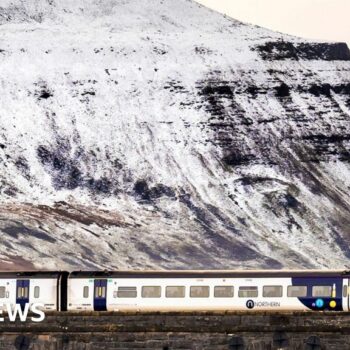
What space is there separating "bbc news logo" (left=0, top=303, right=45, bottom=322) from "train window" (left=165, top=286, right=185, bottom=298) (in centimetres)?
612

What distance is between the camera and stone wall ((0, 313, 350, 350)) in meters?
66.6

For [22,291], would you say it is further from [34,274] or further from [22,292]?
[34,274]

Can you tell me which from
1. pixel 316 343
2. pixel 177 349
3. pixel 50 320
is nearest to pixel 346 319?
pixel 316 343

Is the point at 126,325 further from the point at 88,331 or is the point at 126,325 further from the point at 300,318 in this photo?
the point at 300,318

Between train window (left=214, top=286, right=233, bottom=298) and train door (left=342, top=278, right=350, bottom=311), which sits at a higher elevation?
train door (left=342, top=278, right=350, bottom=311)

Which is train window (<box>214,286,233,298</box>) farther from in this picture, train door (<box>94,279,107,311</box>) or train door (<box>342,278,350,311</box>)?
train door (<box>342,278,350,311</box>)

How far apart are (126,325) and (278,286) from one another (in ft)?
34.5

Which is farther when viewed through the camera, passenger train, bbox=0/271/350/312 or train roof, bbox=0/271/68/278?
train roof, bbox=0/271/68/278

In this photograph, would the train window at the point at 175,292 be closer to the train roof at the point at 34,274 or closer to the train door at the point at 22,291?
the train roof at the point at 34,274

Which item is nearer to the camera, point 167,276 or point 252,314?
point 252,314

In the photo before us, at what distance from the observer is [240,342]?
6694cm

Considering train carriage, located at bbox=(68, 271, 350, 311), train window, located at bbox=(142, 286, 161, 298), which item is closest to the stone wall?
train carriage, located at bbox=(68, 271, 350, 311)

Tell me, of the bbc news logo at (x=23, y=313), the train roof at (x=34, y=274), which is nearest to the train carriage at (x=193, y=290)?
the train roof at (x=34, y=274)

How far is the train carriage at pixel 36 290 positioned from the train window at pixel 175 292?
4614mm
